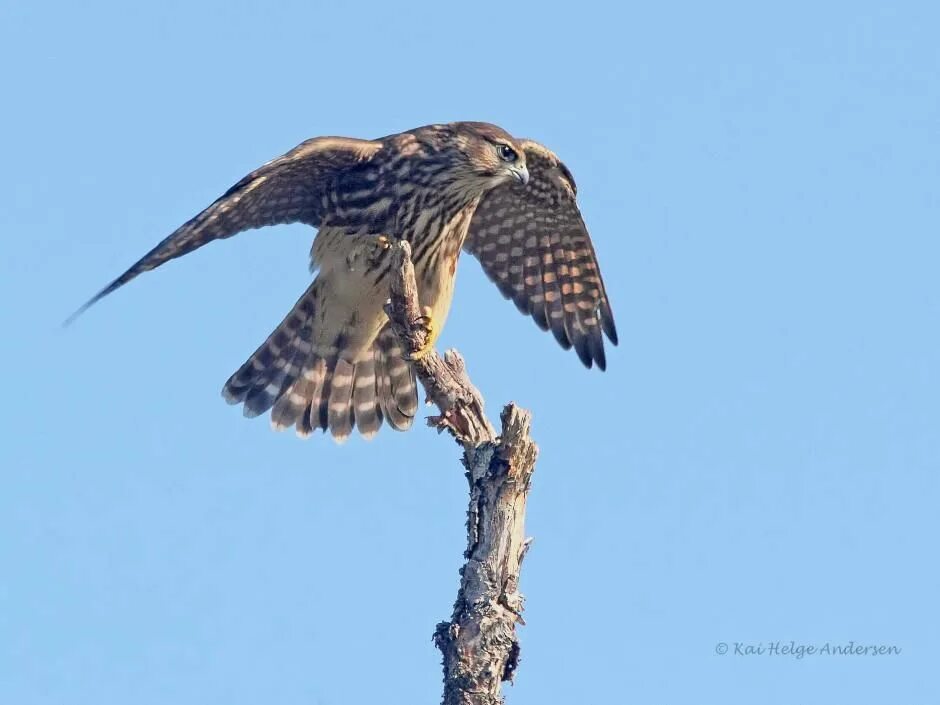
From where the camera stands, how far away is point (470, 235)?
25.9 ft

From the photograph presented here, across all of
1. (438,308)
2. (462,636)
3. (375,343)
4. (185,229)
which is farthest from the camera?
(375,343)

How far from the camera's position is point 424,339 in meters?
5.72

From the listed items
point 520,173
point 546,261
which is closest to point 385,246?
point 520,173

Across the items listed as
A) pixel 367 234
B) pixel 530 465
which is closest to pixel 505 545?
pixel 530 465

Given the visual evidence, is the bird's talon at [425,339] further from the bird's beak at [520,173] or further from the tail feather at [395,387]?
the tail feather at [395,387]

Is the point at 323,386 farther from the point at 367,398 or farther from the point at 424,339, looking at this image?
the point at 424,339

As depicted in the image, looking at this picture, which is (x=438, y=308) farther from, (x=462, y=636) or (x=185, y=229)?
(x=462, y=636)

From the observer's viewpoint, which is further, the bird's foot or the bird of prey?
the bird of prey

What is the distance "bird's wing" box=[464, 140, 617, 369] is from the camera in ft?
25.3

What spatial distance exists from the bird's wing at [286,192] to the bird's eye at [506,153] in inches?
24.3

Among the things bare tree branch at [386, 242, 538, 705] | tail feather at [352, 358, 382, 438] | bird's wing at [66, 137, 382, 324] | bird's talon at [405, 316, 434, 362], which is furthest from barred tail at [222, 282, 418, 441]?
bare tree branch at [386, 242, 538, 705]

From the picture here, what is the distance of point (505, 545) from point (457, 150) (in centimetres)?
267

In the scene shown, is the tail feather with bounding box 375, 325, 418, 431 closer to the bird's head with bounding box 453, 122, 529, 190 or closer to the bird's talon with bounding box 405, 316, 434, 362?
the bird's head with bounding box 453, 122, 529, 190

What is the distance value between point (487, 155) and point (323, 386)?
5.54 ft
